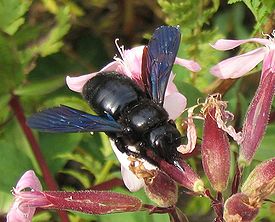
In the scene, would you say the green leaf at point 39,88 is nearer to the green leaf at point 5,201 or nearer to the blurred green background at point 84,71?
the blurred green background at point 84,71

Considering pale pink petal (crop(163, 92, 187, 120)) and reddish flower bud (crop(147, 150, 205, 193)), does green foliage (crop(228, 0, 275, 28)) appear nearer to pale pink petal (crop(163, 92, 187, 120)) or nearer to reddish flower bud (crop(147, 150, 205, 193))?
pale pink petal (crop(163, 92, 187, 120))

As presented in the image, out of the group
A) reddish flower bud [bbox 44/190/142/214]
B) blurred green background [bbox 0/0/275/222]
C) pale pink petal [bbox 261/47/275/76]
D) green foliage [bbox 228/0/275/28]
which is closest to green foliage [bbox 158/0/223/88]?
blurred green background [bbox 0/0/275/222]

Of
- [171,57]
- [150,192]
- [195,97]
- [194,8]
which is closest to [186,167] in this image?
[150,192]

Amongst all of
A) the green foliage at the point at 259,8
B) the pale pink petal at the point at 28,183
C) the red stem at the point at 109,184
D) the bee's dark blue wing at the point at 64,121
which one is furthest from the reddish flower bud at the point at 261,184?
the red stem at the point at 109,184

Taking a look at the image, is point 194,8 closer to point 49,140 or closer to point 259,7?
point 259,7

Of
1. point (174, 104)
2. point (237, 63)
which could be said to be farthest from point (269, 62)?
point (174, 104)

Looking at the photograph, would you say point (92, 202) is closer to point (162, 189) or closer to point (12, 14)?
point (162, 189)

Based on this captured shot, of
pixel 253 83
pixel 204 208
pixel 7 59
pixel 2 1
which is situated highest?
pixel 2 1
